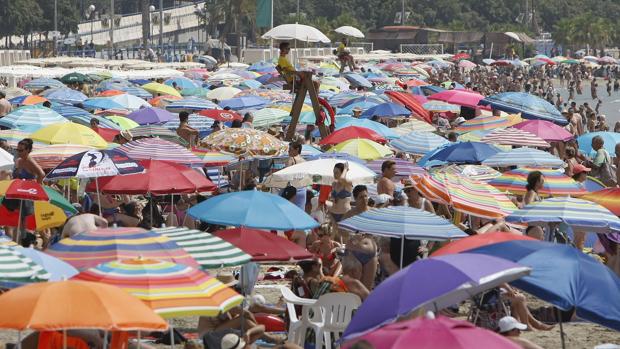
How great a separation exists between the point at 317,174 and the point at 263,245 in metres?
4.17

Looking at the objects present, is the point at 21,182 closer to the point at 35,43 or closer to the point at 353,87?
the point at 353,87

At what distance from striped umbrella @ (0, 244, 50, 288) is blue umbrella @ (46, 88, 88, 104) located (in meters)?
17.7

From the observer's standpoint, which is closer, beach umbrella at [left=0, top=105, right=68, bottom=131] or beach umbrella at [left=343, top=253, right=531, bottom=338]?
beach umbrella at [left=343, top=253, right=531, bottom=338]

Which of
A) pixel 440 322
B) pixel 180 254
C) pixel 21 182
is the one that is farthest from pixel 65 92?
pixel 440 322

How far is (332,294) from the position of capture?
9.56 meters

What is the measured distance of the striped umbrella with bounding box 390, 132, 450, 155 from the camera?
1783 cm

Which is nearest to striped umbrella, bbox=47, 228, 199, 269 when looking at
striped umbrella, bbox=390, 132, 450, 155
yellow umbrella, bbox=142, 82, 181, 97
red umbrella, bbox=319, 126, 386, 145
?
striped umbrella, bbox=390, 132, 450, 155

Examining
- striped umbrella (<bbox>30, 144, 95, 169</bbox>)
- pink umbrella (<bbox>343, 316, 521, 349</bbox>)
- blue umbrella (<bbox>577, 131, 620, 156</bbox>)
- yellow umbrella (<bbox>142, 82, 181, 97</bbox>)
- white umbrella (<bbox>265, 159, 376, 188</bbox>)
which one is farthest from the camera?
yellow umbrella (<bbox>142, 82, 181, 97</bbox>)

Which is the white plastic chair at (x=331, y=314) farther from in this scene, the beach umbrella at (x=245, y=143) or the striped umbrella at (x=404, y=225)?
the beach umbrella at (x=245, y=143)

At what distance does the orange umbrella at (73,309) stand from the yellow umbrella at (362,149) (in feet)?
32.5

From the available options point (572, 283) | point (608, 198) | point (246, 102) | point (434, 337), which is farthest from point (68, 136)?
point (434, 337)

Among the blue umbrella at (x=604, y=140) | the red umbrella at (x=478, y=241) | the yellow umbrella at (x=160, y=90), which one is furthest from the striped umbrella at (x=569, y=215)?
the yellow umbrella at (x=160, y=90)

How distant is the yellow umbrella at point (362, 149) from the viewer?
16.4m

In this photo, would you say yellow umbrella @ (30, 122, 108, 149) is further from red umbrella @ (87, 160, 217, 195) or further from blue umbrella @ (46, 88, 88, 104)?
blue umbrella @ (46, 88, 88, 104)
